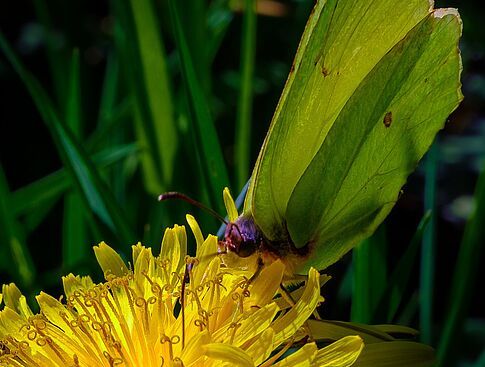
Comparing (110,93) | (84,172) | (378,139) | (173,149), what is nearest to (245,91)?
(173,149)

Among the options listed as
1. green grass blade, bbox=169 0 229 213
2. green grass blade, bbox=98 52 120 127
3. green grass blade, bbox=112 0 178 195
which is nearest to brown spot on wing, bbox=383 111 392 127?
green grass blade, bbox=169 0 229 213

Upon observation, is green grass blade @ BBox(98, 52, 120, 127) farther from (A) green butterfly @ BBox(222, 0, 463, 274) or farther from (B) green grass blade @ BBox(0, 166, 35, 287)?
(A) green butterfly @ BBox(222, 0, 463, 274)

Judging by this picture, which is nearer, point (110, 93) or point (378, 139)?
point (378, 139)

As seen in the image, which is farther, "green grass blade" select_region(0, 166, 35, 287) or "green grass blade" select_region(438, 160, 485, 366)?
"green grass blade" select_region(0, 166, 35, 287)

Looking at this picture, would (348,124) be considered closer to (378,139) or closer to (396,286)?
(378,139)

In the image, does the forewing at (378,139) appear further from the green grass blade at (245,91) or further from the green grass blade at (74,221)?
the green grass blade at (74,221)

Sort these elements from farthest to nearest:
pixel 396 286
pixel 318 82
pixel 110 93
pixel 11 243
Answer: pixel 110 93, pixel 11 243, pixel 396 286, pixel 318 82
